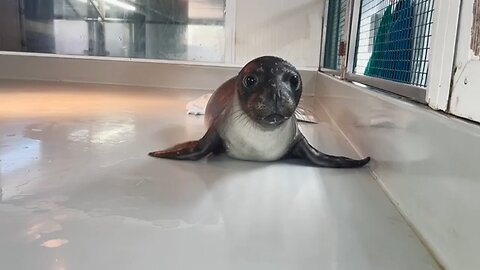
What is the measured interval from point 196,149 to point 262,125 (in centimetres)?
20

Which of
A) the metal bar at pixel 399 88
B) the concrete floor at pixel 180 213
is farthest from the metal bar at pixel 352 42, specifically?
the concrete floor at pixel 180 213

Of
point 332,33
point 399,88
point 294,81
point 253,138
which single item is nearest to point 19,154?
point 253,138

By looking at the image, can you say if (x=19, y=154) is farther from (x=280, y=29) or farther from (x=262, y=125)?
(x=280, y=29)

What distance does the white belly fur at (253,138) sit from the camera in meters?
1.23

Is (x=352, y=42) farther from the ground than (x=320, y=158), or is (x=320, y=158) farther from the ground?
(x=352, y=42)

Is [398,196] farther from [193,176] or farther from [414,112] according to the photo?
[193,176]

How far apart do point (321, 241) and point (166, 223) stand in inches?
10.3

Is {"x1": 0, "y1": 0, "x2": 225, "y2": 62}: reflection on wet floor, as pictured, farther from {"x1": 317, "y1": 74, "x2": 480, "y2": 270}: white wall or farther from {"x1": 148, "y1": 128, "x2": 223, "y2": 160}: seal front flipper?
{"x1": 317, "y1": 74, "x2": 480, "y2": 270}: white wall

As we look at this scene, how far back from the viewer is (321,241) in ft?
2.29

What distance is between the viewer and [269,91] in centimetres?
113

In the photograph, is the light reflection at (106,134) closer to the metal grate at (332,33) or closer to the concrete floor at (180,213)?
the concrete floor at (180,213)

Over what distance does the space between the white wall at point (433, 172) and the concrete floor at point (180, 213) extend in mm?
34

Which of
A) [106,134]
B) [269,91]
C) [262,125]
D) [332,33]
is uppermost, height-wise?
[332,33]

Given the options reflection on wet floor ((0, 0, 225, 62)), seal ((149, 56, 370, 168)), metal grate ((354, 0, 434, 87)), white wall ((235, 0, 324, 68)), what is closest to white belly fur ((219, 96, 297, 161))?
seal ((149, 56, 370, 168))
